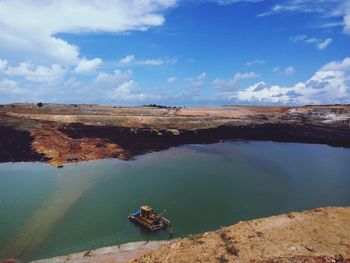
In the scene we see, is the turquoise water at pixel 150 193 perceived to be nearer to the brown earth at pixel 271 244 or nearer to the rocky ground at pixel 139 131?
the rocky ground at pixel 139 131

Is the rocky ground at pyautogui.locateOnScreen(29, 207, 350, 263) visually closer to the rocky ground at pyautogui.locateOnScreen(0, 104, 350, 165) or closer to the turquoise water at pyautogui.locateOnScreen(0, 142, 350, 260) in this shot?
the turquoise water at pyautogui.locateOnScreen(0, 142, 350, 260)

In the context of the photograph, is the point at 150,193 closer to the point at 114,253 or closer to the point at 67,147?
the point at 114,253

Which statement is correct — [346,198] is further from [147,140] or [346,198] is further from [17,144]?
[17,144]

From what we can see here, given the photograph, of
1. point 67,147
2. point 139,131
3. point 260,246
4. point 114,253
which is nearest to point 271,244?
point 260,246

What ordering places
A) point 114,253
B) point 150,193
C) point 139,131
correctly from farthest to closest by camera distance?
point 139,131 < point 150,193 < point 114,253

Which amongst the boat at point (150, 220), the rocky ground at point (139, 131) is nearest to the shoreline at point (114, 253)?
the boat at point (150, 220)

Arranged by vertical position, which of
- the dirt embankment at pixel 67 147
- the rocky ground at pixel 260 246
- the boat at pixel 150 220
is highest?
the dirt embankment at pixel 67 147
